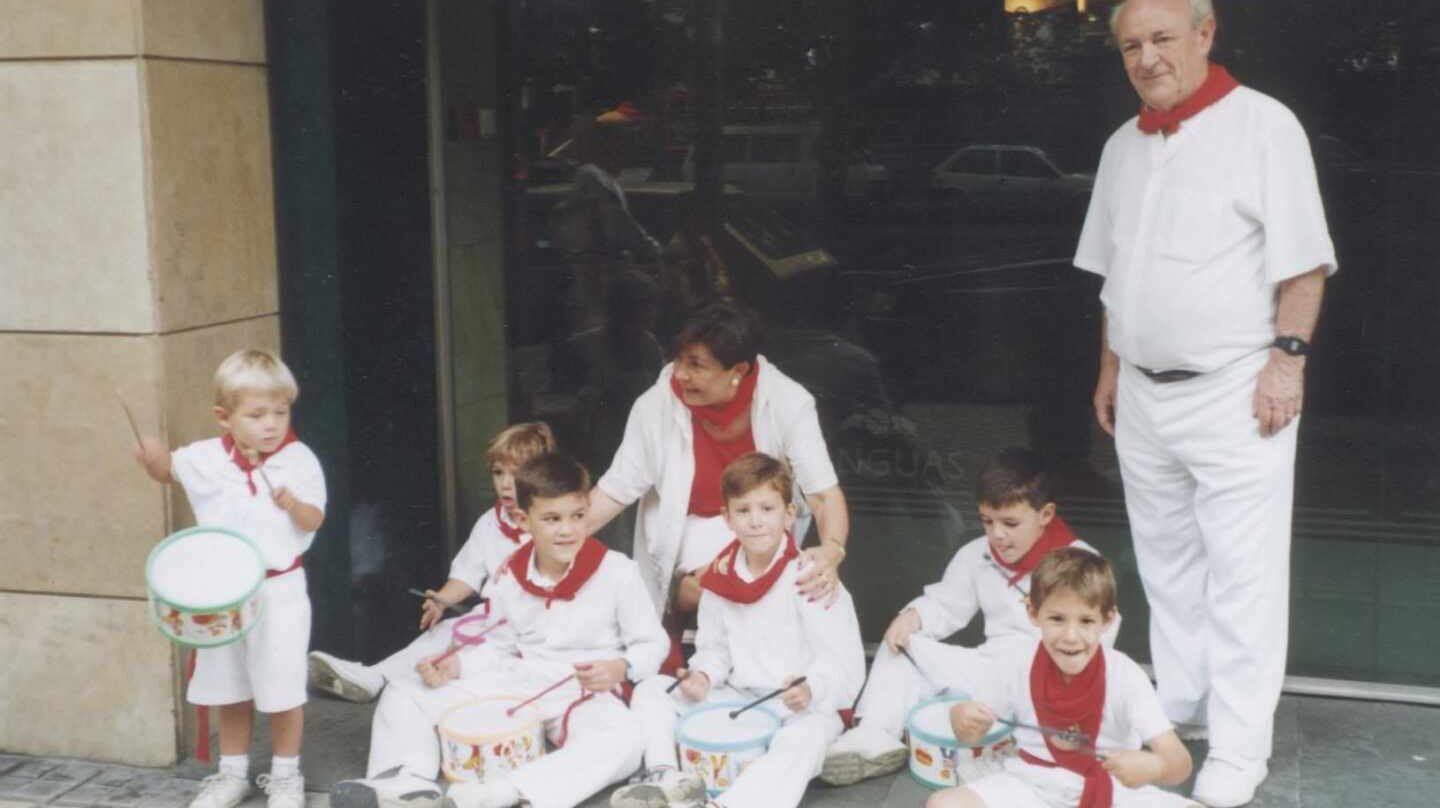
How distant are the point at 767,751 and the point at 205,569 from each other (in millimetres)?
1415

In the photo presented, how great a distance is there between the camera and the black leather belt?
411 cm

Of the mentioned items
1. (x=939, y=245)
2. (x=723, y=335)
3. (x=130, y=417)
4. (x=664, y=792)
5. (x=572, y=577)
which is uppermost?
(x=939, y=245)

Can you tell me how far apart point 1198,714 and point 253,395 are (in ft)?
8.36

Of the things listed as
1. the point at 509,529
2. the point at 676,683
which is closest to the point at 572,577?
the point at 676,683

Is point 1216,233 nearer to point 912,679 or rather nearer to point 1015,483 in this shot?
point 1015,483

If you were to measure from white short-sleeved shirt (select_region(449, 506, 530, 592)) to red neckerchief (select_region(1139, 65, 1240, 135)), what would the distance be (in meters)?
2.14

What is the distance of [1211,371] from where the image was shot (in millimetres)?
4066

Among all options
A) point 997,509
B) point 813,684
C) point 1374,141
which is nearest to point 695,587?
point 813,684

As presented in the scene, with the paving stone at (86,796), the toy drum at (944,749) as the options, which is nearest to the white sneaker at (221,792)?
the paving stone at (86,796)

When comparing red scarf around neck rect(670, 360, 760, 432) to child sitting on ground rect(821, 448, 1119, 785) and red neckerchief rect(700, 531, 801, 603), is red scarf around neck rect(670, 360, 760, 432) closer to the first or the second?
red neckerchief rect(700, 531, 801, 603)

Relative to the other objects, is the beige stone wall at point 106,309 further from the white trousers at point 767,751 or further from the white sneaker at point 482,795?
the white trousers at point 767,751

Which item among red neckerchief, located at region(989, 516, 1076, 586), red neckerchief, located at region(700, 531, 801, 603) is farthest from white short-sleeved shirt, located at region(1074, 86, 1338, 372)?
red neckerchief, located at region(700, 531, 801, 603)

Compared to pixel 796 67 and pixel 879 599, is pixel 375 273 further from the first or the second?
pixel 879 599

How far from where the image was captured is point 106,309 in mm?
4477
